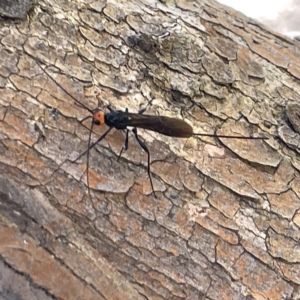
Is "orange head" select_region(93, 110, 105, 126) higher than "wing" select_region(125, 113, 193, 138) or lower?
lower

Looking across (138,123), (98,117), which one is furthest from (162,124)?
(98,117)

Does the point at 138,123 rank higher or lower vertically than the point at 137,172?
higher

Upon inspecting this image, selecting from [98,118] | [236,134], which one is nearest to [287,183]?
[236,134]

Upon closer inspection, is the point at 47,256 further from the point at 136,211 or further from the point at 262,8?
the point at 262,8

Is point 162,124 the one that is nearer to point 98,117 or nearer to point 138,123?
point 138,123
